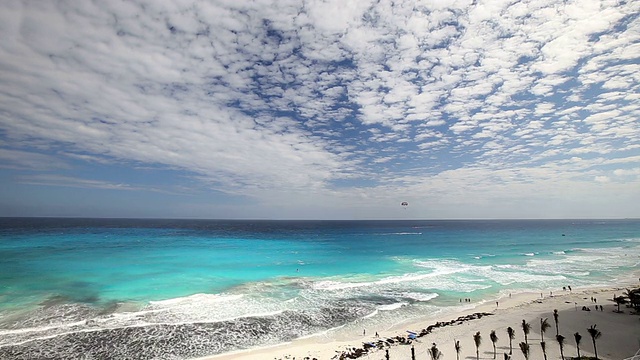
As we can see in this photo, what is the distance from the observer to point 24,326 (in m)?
27.8

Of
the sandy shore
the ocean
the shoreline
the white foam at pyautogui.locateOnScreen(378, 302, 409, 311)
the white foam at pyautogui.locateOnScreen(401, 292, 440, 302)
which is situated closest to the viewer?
the sandy shore

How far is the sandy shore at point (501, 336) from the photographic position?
24.7 m

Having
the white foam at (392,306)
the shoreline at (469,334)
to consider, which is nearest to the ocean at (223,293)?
the white foam at (392,306)

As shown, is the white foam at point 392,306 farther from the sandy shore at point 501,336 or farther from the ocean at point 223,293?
the sandy shore at point 501,336

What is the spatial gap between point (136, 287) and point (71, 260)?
3151cm

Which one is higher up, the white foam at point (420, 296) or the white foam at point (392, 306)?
the white foam at point (420, 296)

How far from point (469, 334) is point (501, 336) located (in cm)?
272

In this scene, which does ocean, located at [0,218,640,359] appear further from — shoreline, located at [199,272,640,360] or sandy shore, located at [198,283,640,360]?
sandy shore, located at [198,283,640,360]

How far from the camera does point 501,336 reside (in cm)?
2775

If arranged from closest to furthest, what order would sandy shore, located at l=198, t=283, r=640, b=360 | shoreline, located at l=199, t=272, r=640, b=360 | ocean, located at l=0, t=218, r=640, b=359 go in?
sandy shore, located at l=198, t=283, r=640, b=360, shoreline, located at l=199, t=272, r=640, b=360, ocean, located at l=0, t=218, r=640, b=359

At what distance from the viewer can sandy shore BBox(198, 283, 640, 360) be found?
80.9 ft

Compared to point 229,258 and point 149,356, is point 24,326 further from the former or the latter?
point 229,258

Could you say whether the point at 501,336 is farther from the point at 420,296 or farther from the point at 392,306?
the point at 420,296

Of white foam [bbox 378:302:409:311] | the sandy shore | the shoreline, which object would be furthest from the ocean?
the sandy shore
